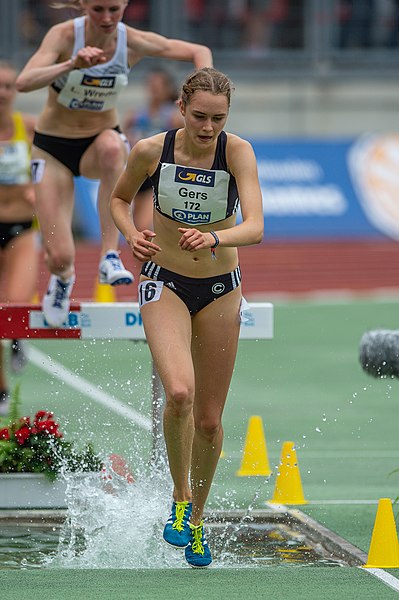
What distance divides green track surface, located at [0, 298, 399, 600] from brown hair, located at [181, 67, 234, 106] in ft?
4.49

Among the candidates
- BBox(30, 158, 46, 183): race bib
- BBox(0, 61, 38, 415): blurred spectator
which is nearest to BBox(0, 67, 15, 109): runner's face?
BBox(0, 61, 38, 415): blurred spectator

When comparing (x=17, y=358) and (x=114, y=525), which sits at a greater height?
(x=114, y=525)

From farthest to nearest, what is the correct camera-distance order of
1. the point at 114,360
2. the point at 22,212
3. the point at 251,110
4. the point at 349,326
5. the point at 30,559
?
the point at 251,110 → the point at 349,326 → the point at 114,360 → the point at 22,212 → the point at 30,559

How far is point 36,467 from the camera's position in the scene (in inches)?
305

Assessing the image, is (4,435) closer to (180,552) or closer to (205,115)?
(180,552)

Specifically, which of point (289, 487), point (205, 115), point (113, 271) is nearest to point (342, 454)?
point (289, 487)

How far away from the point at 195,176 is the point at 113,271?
2.20 metres

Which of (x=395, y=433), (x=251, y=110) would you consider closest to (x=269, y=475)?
(x=395, y=433)

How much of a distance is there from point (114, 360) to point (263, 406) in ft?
8.13

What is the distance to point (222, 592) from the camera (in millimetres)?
5891

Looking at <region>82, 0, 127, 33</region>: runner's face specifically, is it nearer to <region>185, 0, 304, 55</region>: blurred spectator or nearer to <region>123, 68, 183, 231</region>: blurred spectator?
<region>123, 68, 183, 231</region>: blurred spectator

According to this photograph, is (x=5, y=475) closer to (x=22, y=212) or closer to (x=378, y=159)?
(x=22, y=212)

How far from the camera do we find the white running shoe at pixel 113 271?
8320mm

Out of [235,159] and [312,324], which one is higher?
[235,159]
